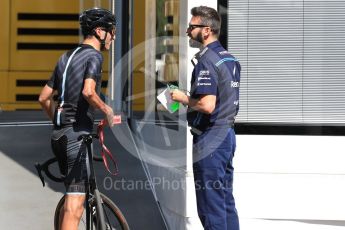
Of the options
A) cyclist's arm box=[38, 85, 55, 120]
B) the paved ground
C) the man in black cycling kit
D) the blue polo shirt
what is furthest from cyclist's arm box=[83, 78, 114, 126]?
the paved ground

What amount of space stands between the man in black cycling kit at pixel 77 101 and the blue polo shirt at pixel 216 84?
0.66 metres

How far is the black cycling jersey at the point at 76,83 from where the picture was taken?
17.9ft

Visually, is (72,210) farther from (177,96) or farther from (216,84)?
(216,84)

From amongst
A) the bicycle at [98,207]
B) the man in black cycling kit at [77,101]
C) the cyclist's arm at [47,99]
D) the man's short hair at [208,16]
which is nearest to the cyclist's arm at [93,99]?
the man in black cycling kit at [77,101]

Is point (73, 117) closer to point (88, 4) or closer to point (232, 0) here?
point (232, 0)

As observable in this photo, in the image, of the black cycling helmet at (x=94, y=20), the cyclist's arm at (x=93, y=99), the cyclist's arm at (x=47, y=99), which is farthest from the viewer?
the cyclist's arm at (x=47, y=99)

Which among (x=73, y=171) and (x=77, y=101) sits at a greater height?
(x=77, y=101)

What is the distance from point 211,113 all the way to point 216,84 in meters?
0.23

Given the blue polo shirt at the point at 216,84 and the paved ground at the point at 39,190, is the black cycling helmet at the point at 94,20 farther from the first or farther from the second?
the paved ground at the point at 39,190

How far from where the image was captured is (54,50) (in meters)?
15.8

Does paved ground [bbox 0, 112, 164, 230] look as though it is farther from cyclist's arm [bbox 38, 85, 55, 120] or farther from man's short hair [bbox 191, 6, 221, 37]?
man's short hair [bbox 191, 6, 221, 37]

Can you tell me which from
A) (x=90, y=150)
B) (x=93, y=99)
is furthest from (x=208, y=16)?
(x=90, y=150)

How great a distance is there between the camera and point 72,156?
5.56 m

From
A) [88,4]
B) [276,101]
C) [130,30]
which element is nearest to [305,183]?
[276,101]
